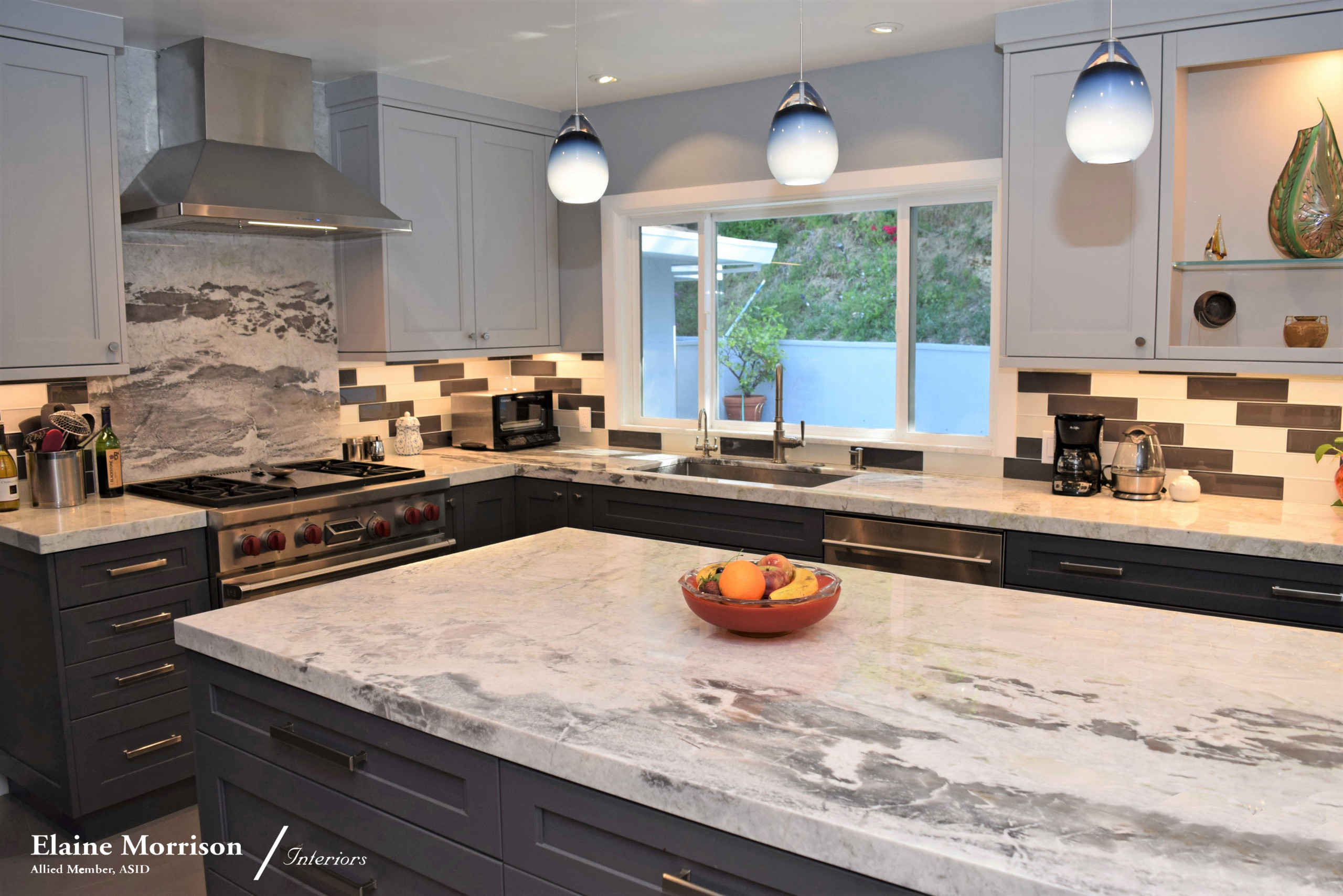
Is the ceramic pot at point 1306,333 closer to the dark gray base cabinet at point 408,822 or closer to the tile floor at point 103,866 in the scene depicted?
the dark gray base cabinet at point 408,822

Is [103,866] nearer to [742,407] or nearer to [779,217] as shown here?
[742,407]

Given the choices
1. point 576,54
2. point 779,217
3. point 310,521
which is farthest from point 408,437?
→ point 779,217

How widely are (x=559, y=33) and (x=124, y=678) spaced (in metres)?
2.63

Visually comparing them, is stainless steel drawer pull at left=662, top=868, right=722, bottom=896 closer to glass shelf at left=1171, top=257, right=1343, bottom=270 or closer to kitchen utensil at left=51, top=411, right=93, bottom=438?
glass shelf at left=1171, top=257, right=1343, bottom=270

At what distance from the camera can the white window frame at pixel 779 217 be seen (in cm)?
370

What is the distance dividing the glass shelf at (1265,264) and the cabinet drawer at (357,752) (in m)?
2.77

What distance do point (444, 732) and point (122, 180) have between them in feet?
9.85

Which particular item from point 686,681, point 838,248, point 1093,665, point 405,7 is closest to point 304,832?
point 686,681

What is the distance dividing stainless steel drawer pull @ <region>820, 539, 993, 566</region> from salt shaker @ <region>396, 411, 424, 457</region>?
2058 millimetres

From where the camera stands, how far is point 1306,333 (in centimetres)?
295

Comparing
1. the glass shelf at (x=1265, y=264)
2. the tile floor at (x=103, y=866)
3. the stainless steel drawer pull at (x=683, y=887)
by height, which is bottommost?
the tile floor at (x=103, y=866)

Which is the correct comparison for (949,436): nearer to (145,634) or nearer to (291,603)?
(291,603)

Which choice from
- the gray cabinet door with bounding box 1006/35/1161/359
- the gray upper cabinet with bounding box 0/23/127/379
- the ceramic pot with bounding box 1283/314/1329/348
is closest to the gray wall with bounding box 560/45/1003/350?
the gray cabinet door with bounding box 1006/35/1161/359

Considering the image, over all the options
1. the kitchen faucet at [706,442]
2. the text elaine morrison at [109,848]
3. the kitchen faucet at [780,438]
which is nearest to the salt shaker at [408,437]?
→ the kitchen faucet at [706,442]
